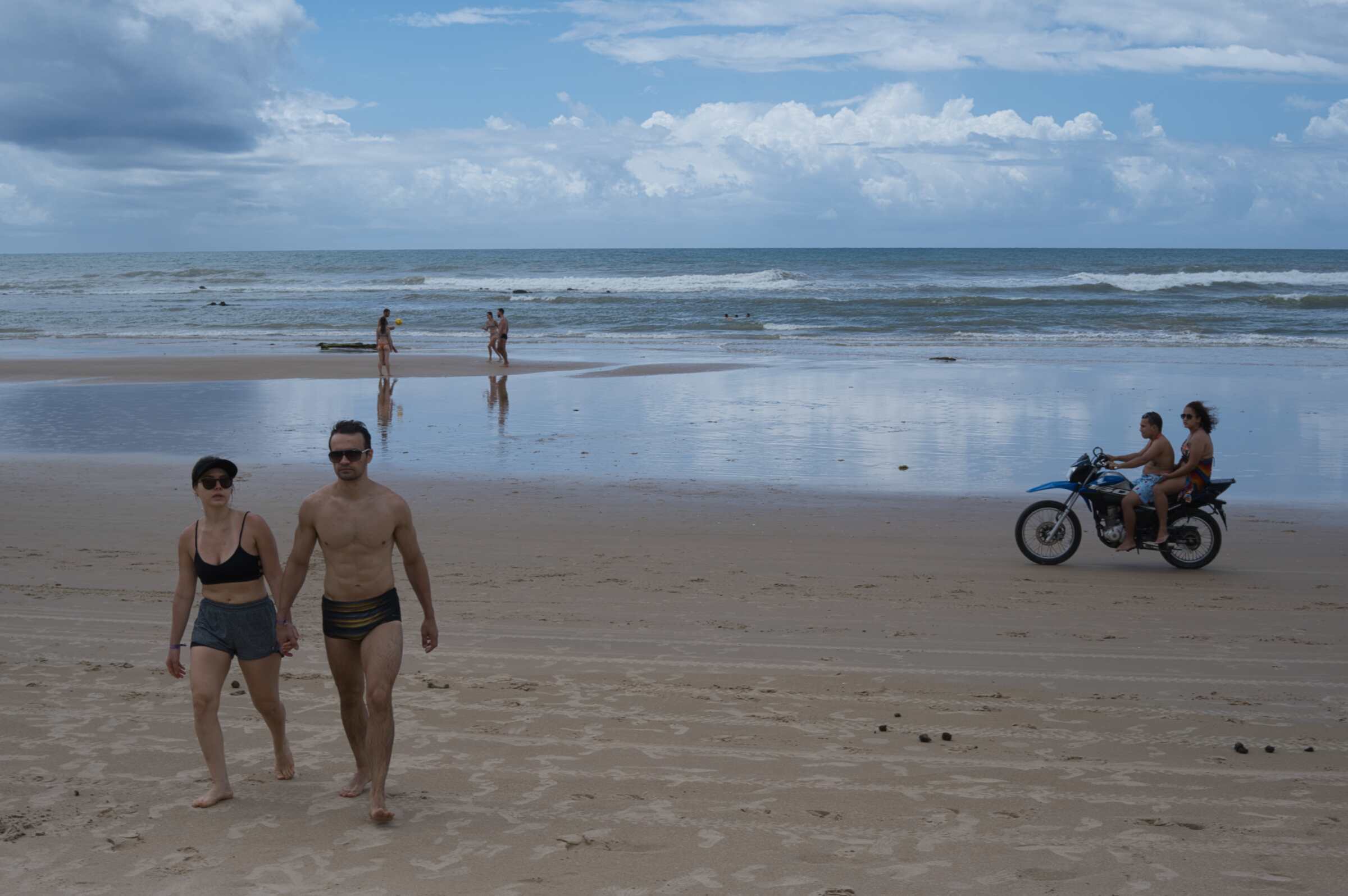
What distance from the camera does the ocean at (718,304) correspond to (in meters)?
37.5

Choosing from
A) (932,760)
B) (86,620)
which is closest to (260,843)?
(932,760)

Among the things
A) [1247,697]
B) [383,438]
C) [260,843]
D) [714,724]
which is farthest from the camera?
[383,438]

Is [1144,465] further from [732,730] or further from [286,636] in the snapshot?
[286,636]

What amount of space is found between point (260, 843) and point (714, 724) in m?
2.19

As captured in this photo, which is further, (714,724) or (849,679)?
(849,679)

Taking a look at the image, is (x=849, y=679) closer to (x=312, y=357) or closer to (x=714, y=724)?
(x=714, y=724)

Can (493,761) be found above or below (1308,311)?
below

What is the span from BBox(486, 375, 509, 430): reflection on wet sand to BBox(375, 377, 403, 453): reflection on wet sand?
1.47 metres

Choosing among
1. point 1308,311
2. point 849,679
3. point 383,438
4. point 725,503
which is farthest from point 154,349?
point 1308,311

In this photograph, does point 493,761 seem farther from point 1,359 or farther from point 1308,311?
point 1308,311

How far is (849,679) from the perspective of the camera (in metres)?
6.57

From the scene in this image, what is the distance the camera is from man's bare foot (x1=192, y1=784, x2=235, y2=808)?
15.9 feet

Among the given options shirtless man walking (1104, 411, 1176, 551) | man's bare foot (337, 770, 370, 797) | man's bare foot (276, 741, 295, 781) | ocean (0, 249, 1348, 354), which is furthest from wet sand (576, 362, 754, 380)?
man's bare foot (337, 770, 370, 797)

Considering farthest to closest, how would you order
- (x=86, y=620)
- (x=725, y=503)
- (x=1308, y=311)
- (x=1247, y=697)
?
(x=1308, y=311), (x=725, y=503), (x=86, y=620), (x=1247, y=697)
